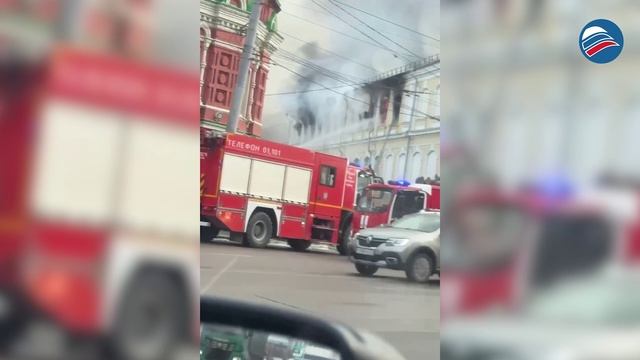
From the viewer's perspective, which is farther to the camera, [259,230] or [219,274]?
[259,230]

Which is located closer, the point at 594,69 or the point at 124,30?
the point at 124,30

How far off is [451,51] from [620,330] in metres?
0.67

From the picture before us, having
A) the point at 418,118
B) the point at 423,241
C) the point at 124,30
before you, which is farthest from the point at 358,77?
the point at 124,30

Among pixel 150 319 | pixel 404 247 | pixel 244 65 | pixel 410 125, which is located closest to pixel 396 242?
pixel 404 247

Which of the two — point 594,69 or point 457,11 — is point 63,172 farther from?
point 594,69

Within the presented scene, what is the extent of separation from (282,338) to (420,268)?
32cm

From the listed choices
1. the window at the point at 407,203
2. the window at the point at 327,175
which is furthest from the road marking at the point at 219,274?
the window at the point at 407,203

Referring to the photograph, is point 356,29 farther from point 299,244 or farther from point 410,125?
point 299,244

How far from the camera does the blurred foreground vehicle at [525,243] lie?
1.18 m

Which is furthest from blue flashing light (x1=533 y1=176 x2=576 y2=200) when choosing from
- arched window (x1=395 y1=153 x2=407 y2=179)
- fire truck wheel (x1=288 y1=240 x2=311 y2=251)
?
fire truck wheel (x1=288 y1=240 x2=311 y2=251)

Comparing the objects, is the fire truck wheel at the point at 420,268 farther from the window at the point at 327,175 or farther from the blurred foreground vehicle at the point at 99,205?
the blurred foreground vehicle at the point at 99,205

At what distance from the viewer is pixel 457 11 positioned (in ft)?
4.06

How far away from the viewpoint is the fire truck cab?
1.17 metres

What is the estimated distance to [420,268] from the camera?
1209 mm
